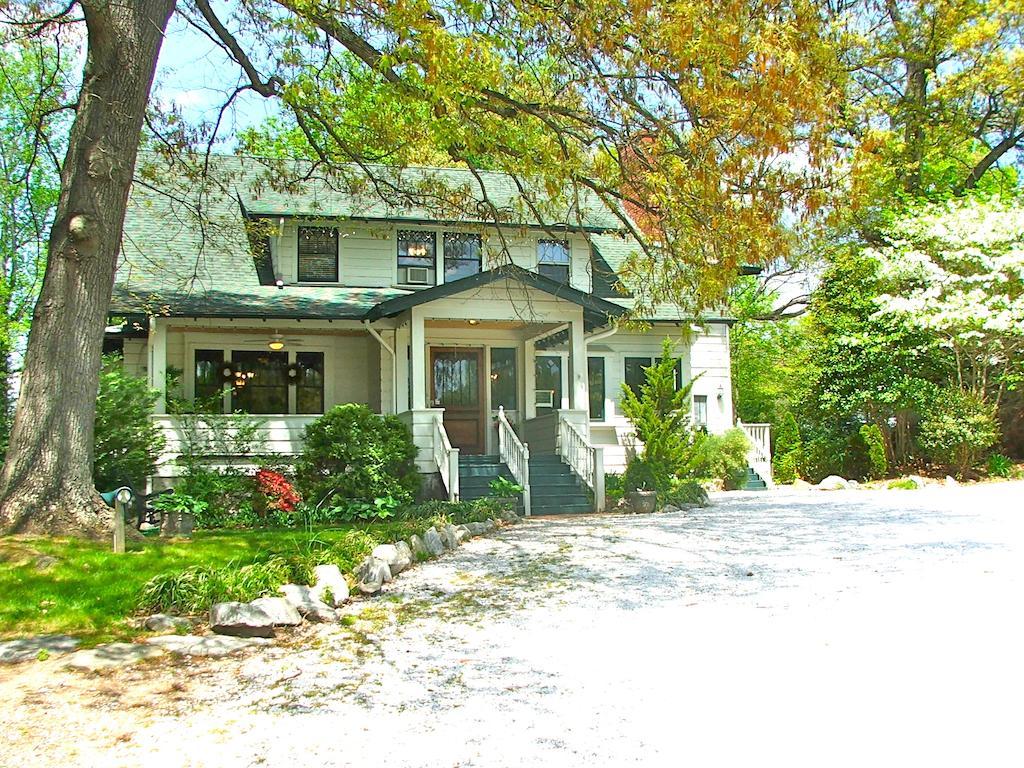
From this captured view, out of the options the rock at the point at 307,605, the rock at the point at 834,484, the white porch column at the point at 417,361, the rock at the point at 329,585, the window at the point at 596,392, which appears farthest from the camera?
the window at the point at 596,392

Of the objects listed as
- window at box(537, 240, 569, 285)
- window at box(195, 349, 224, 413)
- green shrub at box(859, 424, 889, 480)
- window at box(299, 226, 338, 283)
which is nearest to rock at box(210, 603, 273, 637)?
window at box(195, 349, 224, 413)

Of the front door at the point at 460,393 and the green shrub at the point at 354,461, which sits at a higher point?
the front door at the point at 460,393

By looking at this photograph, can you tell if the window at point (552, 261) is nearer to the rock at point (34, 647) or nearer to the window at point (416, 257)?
the window at point (416, 257)

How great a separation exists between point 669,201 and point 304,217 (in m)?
9.10

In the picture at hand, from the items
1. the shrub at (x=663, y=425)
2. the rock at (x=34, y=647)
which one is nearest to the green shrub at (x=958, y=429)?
the shrub at (x=663, y=425)

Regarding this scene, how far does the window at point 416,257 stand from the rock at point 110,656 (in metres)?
13.2

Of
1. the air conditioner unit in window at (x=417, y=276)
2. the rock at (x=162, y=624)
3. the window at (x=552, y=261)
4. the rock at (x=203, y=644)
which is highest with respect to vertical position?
the window at (x=552, y=261)

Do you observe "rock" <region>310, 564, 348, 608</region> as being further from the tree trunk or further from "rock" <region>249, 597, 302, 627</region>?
the tree trunk

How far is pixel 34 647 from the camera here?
563 cm

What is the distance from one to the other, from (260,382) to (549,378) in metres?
6.00

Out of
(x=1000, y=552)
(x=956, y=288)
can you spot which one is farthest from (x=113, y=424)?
(x=956, y=288)

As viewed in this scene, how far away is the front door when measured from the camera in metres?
17.9

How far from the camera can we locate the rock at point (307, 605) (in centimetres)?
684

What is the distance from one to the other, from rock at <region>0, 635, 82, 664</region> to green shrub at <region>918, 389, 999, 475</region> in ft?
62.5
